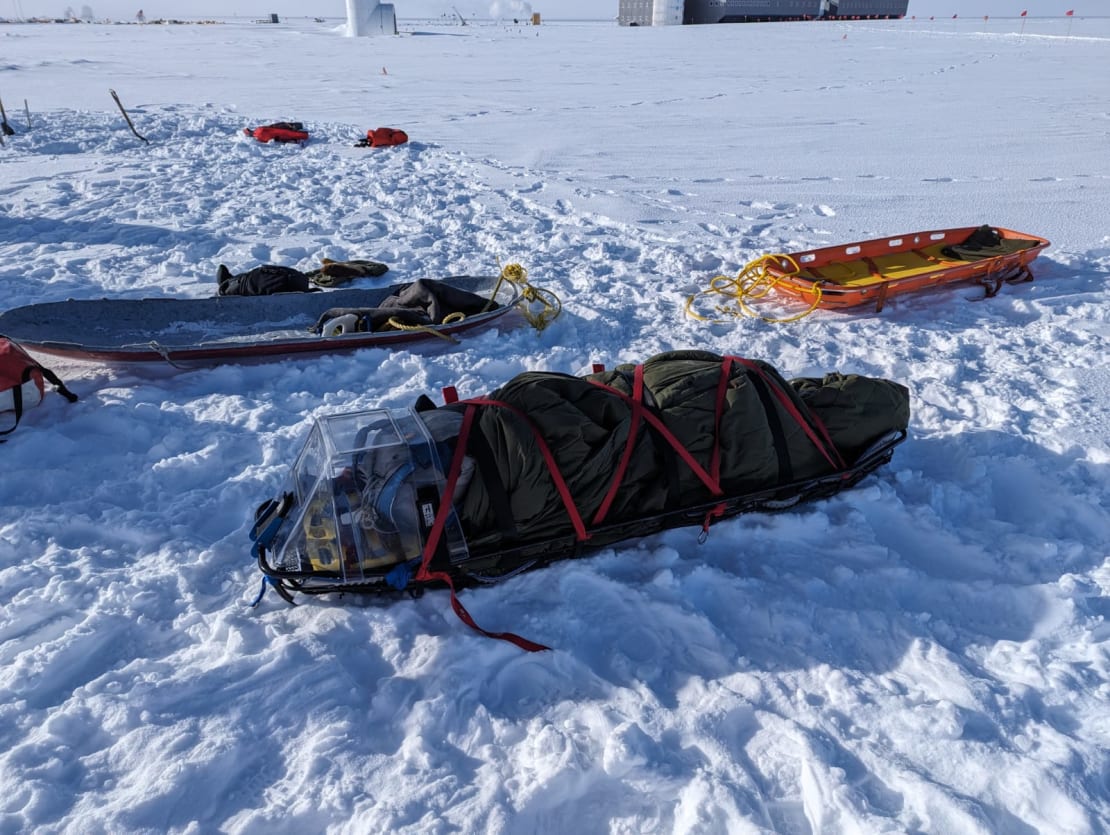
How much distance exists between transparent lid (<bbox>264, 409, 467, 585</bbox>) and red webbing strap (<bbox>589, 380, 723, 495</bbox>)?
0.65m

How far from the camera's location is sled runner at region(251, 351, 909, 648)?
94.0 inches

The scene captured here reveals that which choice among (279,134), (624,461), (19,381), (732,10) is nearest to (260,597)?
(624,461)

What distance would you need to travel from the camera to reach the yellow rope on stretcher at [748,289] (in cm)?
486

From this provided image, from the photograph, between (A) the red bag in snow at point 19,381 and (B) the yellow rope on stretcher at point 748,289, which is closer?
(A) the red bag in snow at point 19,381

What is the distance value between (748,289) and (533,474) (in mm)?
3225

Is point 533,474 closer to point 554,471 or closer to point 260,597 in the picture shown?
point 554,471

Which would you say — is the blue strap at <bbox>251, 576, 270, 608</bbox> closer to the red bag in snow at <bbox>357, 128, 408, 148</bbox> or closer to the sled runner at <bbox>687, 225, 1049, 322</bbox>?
the sled runner at <bbox>687, 225, 1049, 322</bbox>

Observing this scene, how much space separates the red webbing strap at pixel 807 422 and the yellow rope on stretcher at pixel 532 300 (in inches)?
82.2

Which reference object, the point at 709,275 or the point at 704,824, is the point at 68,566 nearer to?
the point at 704,824

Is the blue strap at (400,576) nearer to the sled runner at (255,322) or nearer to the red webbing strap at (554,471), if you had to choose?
the red webbing strap at (554,471)

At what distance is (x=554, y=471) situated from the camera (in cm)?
247

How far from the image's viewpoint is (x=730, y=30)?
3597 cm

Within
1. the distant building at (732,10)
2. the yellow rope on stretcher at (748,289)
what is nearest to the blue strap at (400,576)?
the yellow rope on stretcher at (748,289)

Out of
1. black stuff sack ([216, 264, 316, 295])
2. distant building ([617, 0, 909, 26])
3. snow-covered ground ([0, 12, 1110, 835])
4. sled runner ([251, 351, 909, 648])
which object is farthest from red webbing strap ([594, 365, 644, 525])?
distant building ([617, 0, 909, 26])
